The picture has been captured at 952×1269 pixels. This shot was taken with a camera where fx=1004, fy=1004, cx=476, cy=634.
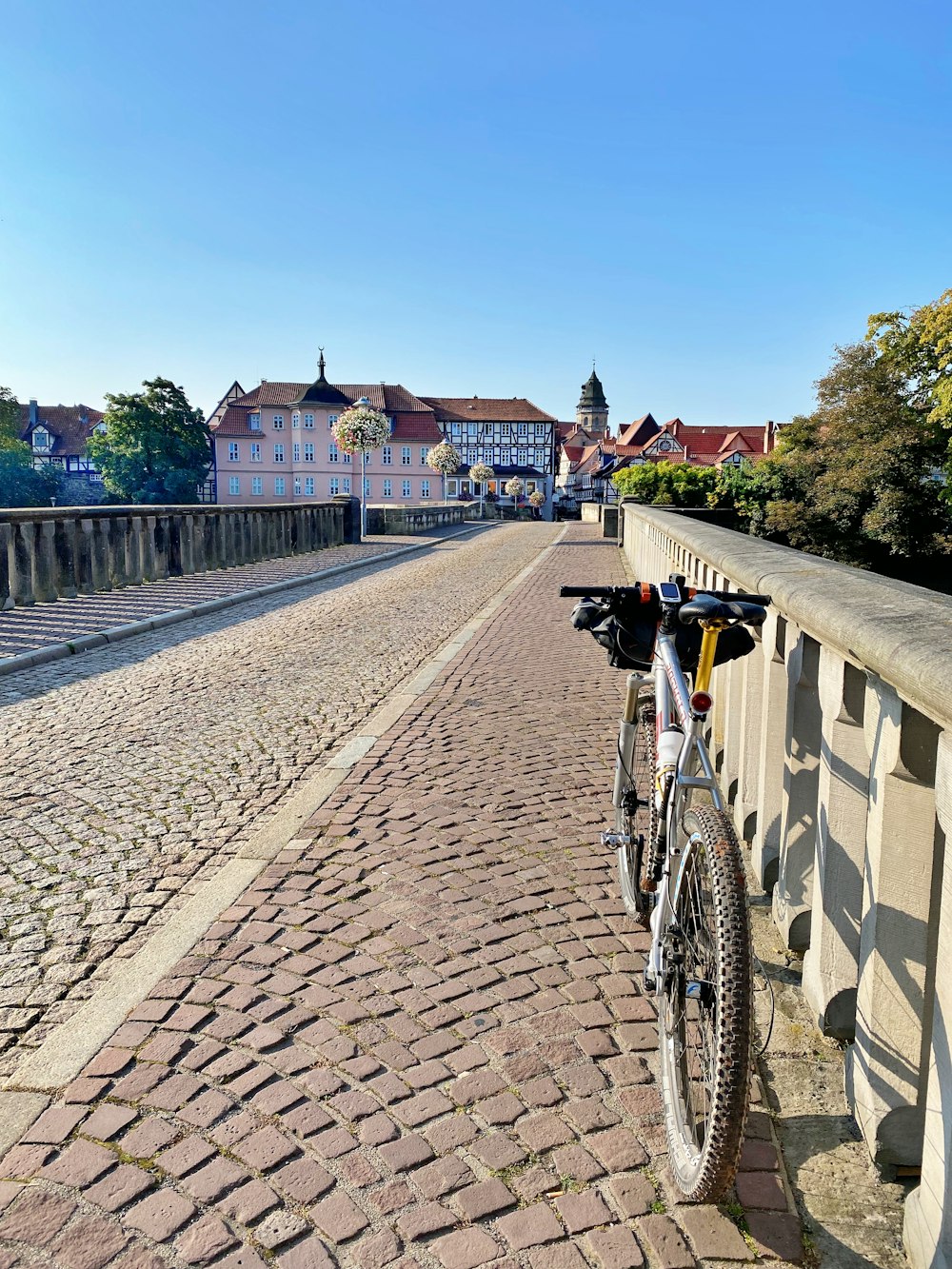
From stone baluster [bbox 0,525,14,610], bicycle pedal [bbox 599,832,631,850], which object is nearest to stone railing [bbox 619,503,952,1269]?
bicycle pedal [bbox 599,832,631,850]

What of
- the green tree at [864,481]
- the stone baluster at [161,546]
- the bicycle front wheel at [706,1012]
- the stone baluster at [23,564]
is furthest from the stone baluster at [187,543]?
the green tree at [864,481]

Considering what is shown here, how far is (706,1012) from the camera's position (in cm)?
205

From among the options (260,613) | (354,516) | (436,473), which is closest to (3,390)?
(436,473)

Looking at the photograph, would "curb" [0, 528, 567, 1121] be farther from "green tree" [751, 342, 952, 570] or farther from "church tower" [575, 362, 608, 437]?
"church tower" [575, 362, 608, 437]

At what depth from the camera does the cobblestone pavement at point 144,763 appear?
3484 mm

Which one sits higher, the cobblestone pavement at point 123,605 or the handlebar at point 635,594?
the handlebar at point 635,594

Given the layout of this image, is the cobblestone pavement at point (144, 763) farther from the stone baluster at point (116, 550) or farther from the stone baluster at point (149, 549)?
the stone baluster at point (149, 549)

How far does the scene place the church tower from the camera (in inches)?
6068

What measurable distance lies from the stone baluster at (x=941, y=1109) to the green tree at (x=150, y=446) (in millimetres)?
79603

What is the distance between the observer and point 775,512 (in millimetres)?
43188

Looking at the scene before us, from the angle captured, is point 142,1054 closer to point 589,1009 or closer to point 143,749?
point 589,1009

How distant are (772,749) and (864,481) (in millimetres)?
42290

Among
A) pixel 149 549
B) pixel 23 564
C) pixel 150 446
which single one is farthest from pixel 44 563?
pixel 150 446

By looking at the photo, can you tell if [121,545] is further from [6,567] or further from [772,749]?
[772,749]
